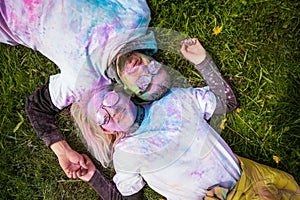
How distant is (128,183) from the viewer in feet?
Answer: 6.11

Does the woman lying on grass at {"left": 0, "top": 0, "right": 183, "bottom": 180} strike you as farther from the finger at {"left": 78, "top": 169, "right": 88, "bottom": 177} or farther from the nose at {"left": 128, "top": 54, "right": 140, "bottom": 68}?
the finger at {"left": 78, "top": 169, "right": 88, "bottom": 177}

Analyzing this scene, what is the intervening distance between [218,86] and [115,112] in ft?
1.57

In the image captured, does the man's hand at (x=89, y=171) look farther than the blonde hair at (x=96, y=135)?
Yes

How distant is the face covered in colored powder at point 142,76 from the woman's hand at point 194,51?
18 centimetres

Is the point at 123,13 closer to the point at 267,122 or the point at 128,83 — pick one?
the point at 128,83

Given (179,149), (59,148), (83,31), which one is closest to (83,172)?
(59,148)

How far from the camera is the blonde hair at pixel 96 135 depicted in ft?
5.49

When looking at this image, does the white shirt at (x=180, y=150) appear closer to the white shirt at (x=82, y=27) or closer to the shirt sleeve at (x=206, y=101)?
the shirt sleeve at (x=206, y=101)

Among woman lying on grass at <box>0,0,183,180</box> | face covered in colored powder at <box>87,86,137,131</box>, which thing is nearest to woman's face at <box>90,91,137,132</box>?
face covered in colored powder at <box>87,86,137,131</box>

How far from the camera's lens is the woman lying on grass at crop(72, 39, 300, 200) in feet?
5.48

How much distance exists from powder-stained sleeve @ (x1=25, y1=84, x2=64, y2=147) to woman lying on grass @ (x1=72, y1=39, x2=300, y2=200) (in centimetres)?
21

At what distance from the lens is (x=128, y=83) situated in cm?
167

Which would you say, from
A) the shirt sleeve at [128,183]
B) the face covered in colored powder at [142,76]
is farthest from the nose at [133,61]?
the shirt sleeve at [128,183]

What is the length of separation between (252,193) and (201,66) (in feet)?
1.74
